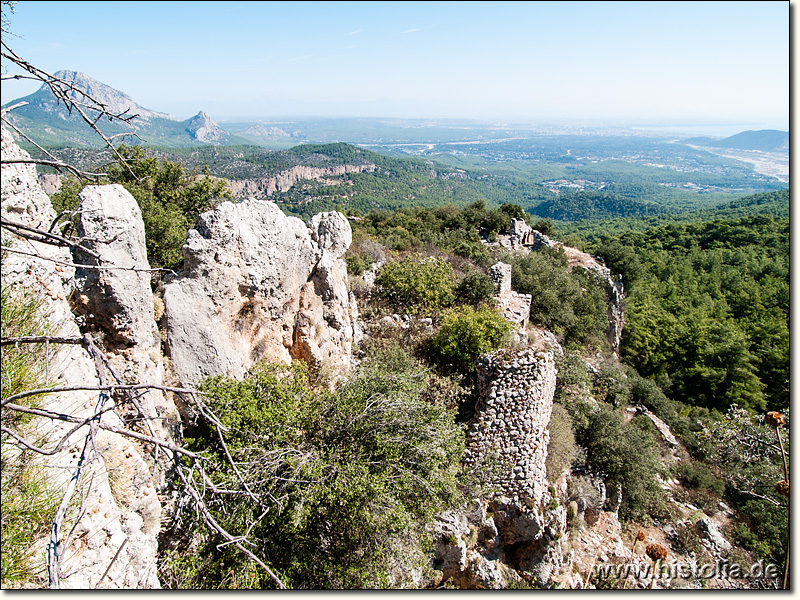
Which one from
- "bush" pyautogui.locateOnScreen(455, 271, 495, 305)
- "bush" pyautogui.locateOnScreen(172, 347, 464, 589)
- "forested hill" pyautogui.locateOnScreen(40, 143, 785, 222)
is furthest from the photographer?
"forested hill" pyautogui.locateOnScreen(40, 143, 785, 222)

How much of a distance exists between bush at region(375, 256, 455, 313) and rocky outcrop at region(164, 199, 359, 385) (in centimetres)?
250

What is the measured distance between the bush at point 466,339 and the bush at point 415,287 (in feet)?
5.34

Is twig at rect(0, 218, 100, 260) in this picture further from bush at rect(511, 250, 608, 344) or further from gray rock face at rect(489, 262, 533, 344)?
bush at rect(511, 250, 608, 344)

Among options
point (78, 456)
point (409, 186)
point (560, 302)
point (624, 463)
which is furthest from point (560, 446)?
point (409, 186)

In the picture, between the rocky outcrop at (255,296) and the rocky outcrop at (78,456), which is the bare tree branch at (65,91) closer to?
the rocky outcrop at (78,456)

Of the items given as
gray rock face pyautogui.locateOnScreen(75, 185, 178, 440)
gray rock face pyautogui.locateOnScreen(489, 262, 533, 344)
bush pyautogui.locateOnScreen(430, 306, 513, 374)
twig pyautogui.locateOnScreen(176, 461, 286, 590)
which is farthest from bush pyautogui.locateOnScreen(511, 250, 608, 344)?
twig pyautogui.locateOnScreen(176, 461, 286, 590)

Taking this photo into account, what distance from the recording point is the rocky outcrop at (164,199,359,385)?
7461mm

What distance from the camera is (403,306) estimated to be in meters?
13.2

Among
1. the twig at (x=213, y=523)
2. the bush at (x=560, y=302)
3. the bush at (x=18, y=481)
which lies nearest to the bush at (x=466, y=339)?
the bush at (x=560, y=302)

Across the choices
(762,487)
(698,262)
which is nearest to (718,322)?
(698,262)

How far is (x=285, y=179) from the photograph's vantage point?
10838 cm

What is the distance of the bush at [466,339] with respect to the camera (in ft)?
36.3

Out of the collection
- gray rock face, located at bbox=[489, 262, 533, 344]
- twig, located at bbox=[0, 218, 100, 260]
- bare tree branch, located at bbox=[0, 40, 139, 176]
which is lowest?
gray rock face, located at bbox=[489, 262, 533, 344]

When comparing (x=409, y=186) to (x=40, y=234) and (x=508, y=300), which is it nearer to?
(x=508, y=300)
